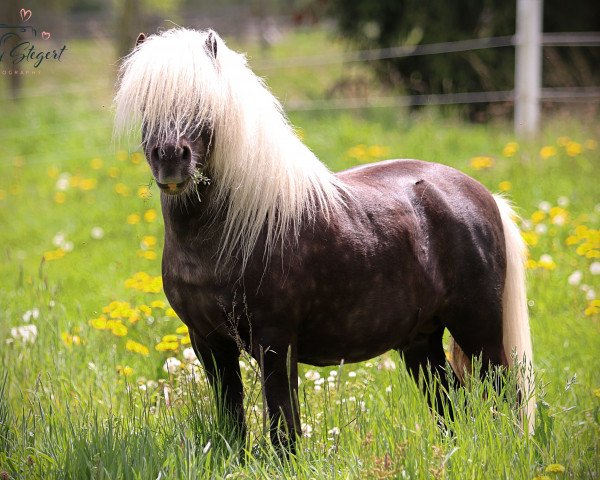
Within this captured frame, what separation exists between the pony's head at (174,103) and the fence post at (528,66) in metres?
6.20

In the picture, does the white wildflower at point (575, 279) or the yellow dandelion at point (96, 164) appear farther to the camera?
the yellow dandelion at point (96, 164)

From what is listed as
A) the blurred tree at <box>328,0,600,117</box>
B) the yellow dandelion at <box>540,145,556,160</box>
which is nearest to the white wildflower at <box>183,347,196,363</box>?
the yellow dandelion at <box>540,145,556,160</box>

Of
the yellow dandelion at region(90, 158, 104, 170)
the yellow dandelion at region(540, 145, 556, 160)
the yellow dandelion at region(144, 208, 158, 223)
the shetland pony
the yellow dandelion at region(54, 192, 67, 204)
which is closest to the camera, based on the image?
the shetland pony

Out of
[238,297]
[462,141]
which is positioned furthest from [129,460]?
[462,141]

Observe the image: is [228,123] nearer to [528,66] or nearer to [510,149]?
[510,149]

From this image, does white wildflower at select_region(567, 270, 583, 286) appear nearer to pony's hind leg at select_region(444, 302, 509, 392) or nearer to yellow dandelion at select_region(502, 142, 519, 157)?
pony's hind leg at select_region(444, 302, 509, 392)

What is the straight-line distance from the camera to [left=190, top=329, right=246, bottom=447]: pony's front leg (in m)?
3.18

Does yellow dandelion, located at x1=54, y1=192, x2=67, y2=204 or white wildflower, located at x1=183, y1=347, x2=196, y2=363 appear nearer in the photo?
white wildflower, located at x1=183, y1=347, x2=196, y2=363

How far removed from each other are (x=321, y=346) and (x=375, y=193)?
0.64 m

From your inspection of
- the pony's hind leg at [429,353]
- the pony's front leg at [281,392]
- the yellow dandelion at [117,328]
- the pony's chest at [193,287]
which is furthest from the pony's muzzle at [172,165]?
the yellow dandelion at [117,328]

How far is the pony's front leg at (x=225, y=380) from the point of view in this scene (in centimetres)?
318

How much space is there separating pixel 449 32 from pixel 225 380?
8.37m

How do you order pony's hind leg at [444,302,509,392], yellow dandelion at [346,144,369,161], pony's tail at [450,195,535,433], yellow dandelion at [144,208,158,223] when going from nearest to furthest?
pony's hind leg at [444,302,509,392], pony's tail at [450,195,535,433], yellow dandelion at [144,208,158,223], yellow dandelion at [346,144,369,161]

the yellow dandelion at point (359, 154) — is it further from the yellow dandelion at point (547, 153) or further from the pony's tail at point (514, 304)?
the pony's tail at point (514, 304)
